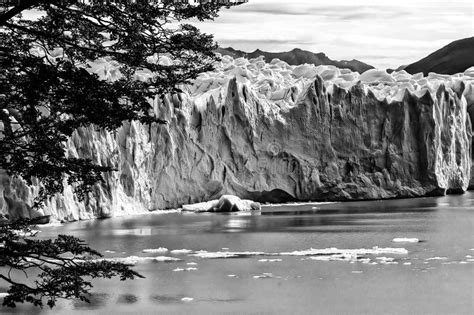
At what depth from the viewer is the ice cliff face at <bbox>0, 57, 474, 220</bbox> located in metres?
34.3

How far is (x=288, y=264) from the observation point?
1962 cm

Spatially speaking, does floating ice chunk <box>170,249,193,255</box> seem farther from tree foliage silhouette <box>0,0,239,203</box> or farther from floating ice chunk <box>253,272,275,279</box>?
tree foliage silhouette <box>0,0,239,203</box>

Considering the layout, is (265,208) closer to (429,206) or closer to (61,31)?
(429,206)

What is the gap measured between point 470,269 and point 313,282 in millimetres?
4246

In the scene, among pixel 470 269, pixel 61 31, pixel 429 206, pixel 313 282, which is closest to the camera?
pixel 61 31

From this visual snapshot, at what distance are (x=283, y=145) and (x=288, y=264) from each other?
21196mm

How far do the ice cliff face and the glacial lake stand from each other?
245 centimetres

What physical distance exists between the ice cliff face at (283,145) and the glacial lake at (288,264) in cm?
245

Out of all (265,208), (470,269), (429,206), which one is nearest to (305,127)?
(265,208)

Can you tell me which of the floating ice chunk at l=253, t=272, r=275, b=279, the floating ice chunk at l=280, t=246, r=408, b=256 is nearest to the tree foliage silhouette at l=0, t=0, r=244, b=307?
the floating ice chunk at l=253, t=272, r=275, b=279

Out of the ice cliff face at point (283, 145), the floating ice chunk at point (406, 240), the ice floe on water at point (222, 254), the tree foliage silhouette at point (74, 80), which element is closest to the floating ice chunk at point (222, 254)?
the ice floe on water at point (222, 254)

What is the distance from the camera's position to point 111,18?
6402mm

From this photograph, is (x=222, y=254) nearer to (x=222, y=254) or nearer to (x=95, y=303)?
(x=222, y=254)

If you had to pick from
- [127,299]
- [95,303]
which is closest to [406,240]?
[127,299]
